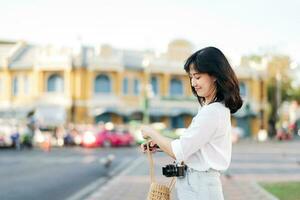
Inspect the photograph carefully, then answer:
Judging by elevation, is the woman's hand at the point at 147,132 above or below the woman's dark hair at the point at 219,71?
below

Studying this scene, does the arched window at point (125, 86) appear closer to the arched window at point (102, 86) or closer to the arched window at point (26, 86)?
the arched window at point (102, 86)

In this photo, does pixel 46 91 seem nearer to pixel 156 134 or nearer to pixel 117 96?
pixel 117 96

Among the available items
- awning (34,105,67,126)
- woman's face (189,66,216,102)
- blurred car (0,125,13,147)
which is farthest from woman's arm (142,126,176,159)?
awning (34,105,67,126)

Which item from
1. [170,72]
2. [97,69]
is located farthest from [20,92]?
[170,72]

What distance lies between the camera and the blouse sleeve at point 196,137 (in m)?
3.63

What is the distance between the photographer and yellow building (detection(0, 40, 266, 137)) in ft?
178

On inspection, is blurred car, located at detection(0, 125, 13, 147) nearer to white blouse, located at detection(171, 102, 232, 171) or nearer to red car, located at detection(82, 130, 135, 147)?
red car, located at detection(82, 130, 135, 147)

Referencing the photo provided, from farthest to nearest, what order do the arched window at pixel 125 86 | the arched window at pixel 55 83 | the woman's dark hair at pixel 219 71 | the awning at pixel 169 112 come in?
1. the awning at pixel 169 112
2. the arched window at pixel 125 86
3. the arched window at pixel 55 83
4. the woman's dark hair at pixel 219 71

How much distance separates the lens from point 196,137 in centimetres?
363

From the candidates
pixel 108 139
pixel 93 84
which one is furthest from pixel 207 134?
pixel 93 84

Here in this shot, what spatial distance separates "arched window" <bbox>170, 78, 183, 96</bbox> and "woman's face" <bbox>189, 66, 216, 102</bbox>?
5508cm

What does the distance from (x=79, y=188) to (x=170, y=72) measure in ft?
144

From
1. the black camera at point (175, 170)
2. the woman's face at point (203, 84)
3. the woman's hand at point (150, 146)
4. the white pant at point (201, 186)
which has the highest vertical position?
the woman's face at point (203, 84)

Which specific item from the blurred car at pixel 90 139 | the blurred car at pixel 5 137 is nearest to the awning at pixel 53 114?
the blurred car at pixel 90 139
